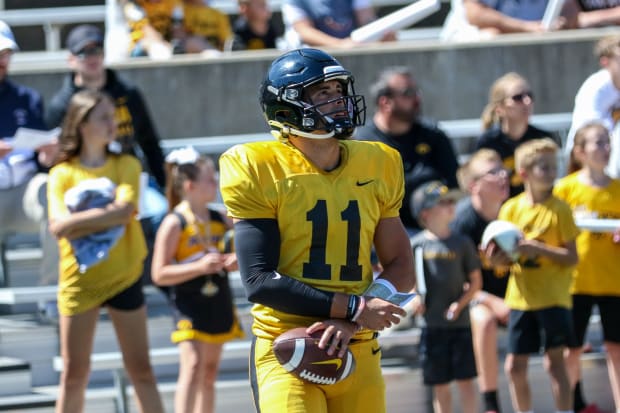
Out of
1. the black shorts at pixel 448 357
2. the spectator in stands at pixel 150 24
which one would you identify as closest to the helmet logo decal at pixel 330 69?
the black shorts at pixel 448 357

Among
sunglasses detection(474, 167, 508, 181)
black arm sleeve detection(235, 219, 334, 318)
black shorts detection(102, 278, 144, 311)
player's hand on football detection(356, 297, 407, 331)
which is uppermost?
black arm sleeve detection(235, 219, 334, 318)

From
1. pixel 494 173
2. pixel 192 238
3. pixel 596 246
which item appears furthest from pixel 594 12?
pixel 192 238

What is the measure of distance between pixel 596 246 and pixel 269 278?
372cm

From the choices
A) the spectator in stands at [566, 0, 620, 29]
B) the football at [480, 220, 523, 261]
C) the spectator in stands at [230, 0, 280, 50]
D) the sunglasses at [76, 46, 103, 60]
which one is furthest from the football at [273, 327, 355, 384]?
the spectator in stands at [566, 0, 620, 29]

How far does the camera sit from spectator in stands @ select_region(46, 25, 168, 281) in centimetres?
761

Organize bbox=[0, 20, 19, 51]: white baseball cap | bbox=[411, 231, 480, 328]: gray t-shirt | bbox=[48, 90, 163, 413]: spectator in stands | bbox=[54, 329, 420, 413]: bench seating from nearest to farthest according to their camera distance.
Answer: bbox=[0, 20, 19, 51]: white baseball cap
bbox=[48, 90, 163, 413]: spectator in stands
bbox=[411, 231, 480, 328]: gray t-shirt
bbox=[54, 329, 420, 413]: bench seating

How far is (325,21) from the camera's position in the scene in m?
9.20

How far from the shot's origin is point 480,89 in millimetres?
9375

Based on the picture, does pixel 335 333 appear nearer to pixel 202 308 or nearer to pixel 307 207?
pixel 307 207

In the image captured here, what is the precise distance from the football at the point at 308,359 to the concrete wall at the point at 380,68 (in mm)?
5327

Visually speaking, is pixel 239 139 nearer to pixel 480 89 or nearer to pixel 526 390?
pixel 480 89

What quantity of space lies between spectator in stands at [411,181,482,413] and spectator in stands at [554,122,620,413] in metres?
0.83

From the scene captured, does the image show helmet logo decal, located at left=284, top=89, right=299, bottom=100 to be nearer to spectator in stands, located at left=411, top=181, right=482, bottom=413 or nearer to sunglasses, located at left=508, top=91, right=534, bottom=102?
spectator in stands, located at left=411, top=181, right=482, bottom=413

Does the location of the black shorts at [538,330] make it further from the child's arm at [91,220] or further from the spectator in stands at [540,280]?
the child's arm at [91,220]
